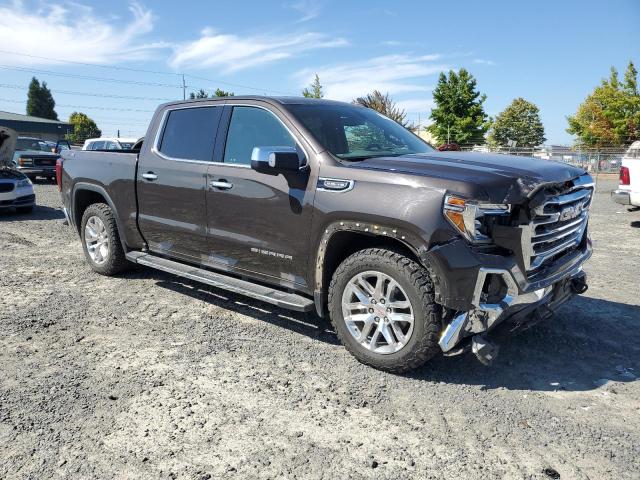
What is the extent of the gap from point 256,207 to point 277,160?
0.58 meters

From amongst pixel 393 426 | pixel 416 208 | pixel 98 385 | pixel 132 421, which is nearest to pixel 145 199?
pixel 98 385

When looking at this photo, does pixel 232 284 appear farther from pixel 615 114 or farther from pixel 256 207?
pixel 615 114

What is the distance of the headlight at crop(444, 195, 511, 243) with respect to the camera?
10.4 ft

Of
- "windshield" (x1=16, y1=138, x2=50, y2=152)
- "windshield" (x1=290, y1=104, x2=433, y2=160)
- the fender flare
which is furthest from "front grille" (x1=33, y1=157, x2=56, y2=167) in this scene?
"windshield" (x1=290, y1=104, x2=433, y2=160)

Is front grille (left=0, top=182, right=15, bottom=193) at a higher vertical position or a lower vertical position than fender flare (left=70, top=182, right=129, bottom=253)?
lower

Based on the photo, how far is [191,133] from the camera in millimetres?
5016

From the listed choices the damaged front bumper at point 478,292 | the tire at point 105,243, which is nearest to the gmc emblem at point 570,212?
the damaged front bumper at point 478,292

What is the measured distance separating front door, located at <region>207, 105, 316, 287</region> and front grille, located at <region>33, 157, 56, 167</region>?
18048mm

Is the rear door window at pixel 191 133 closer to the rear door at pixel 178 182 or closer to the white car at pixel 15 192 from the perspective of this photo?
the rear door at pixel 178 182

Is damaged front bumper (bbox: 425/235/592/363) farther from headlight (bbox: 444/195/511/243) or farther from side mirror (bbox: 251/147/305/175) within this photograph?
side mirror (bbox: 251/147/305/175)

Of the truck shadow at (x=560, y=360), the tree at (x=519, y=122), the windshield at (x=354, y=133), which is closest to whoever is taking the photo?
the truck shadow at (x=560, y=360)

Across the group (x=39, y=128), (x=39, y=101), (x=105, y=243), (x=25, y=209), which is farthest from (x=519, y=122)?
(x=105, y=243)

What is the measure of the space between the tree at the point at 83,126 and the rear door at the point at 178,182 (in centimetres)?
7388

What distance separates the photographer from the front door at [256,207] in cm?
398
